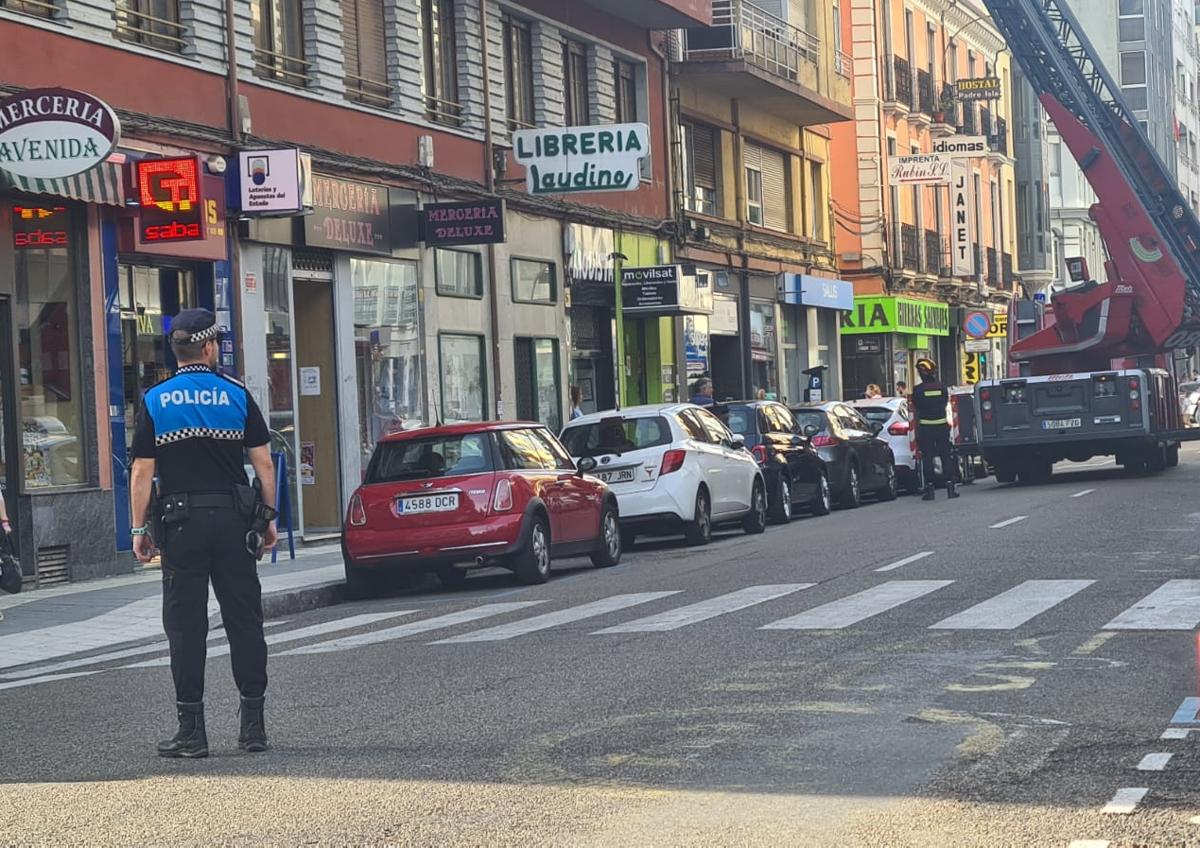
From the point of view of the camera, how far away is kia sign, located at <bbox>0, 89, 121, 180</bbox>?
1681 centimetres

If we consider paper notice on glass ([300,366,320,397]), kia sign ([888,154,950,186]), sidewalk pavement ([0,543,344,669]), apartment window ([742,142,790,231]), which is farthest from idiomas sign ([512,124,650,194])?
kia sign ([888,154,950,186])

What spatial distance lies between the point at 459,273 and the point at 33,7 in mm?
9207

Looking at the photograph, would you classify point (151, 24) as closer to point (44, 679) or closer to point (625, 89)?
point (44, 679)

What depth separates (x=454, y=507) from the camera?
16391 mm

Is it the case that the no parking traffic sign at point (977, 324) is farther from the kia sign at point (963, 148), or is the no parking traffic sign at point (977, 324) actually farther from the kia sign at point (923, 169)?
the kia sign at point (963, 148)

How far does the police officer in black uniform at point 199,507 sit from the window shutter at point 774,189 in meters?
32.1

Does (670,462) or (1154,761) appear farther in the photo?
(670,462)

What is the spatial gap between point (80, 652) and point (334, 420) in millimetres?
10895

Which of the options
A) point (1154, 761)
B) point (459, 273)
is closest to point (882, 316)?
point (459, 273)

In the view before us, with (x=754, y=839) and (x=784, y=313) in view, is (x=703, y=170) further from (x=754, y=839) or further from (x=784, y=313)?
(x=754, y=839)

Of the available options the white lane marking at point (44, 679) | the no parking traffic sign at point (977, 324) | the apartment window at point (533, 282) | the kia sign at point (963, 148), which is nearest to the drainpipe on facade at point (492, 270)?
the apartment window at point (533, 282)

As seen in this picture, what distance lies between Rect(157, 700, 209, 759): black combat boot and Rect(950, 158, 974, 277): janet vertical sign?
147 feet

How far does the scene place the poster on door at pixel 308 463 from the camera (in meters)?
23.4

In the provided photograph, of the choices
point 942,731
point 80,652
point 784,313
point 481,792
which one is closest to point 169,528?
point 481,792
